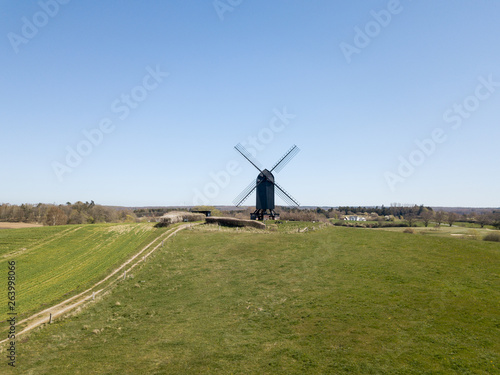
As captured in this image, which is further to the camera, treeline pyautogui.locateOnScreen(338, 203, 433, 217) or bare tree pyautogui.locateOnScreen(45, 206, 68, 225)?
treeline pyautogui.locateOnScreen(338, 203, 433, 217)

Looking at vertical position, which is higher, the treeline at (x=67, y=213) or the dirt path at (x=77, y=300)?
the treeline at (x=67, y=213)

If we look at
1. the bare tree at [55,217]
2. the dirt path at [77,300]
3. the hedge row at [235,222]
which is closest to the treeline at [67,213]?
the bare tree at [55,217]

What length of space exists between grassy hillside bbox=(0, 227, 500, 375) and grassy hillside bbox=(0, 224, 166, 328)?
7.19 m

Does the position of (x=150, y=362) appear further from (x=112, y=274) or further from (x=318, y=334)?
(x=112, y=274)

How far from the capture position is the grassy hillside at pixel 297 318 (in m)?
12.2

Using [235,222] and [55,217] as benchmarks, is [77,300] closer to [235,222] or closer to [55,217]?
[235,222]

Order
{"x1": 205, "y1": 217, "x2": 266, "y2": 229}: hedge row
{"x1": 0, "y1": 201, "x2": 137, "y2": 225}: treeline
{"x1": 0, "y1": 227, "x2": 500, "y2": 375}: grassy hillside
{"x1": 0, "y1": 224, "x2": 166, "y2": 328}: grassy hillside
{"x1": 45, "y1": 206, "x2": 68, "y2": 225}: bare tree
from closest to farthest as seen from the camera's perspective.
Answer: {"x1": 0, "y1": 227, "x2": 500, "y2": 375}: grassy hillside, {"x1": 0, "y1": 224, "x2": 166, "y2": 328}: grassy hillside, {"x1": 205, "y1": 217, "x2": 266, "y2": 229}: hedge row, {"x1": 45, "y1": 206, "x2": 68, "y2": 225}: bare tree, {"x1": 0, "y1": 201, "x2": 137, "y2": 225}: treeline

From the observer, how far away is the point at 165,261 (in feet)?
98.3

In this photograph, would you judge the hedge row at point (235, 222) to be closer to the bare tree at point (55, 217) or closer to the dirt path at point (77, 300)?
the dirt path at point (77, 300)

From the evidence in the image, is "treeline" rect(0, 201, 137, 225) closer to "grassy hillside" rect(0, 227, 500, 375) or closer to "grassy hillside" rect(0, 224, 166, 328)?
"grassy hillside" rect(0, 224, 166, 328)

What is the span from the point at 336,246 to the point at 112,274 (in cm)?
2379

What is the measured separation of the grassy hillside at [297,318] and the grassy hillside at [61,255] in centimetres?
719

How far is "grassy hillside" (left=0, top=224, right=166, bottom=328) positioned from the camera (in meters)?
27.5

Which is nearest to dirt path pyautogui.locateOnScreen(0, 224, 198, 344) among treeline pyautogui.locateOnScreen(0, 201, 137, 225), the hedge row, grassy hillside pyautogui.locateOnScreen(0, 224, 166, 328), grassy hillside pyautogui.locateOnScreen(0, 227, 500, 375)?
grassy hillside pyautogui.locateOnScreen(0, 224, 166, 328)
